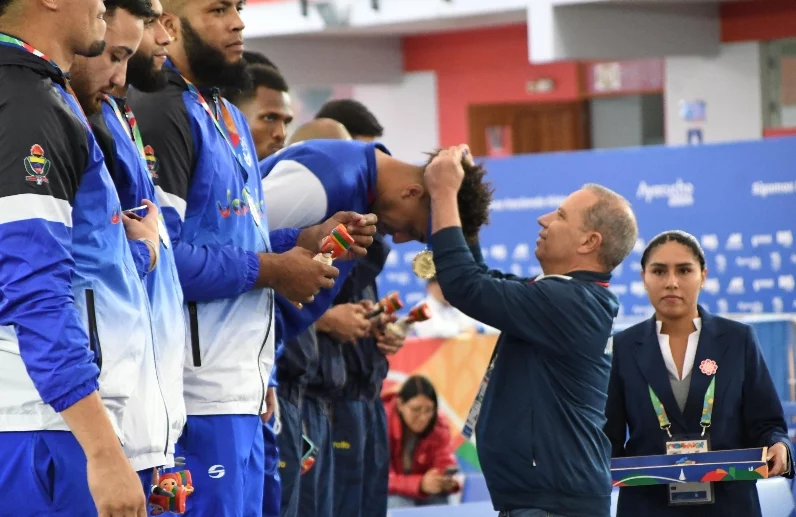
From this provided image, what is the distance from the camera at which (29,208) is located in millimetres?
2477

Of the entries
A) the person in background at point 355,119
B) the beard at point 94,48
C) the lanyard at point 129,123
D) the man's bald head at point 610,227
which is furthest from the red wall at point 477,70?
the beard at point 94,48

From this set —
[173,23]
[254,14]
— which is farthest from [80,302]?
[254,14]

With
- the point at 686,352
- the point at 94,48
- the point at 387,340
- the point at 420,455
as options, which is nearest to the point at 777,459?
the point at 686,352

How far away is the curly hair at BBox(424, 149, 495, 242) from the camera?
405 cm

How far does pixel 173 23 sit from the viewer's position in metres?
3.75

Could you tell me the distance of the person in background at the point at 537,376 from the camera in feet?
12.8

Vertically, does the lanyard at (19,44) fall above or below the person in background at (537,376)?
above

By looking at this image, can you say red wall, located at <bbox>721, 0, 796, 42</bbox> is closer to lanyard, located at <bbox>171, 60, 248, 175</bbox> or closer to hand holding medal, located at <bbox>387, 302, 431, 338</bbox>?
hand holding medal, located at <bbox>387, 302, 431, 338</bbox>

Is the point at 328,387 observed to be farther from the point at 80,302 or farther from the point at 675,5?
the point at 675,5

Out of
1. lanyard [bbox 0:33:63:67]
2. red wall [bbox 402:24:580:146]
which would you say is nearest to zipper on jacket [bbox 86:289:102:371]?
lanyard [bbox 0:33:63:67]

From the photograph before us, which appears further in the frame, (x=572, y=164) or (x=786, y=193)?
(x=572, y=164)

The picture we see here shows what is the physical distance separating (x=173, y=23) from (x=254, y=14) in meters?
12.9

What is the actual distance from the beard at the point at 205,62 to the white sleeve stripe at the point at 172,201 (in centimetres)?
48

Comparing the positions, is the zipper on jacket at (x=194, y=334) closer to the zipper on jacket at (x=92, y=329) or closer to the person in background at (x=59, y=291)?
the person in background at (x=59, y=291)
